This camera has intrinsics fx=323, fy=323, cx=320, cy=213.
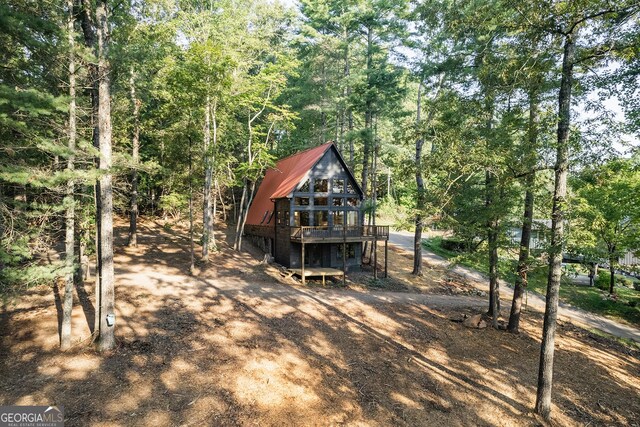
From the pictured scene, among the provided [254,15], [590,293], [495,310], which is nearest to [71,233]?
[495,310]

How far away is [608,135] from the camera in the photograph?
759 cm

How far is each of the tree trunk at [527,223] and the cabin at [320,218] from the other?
7805mm

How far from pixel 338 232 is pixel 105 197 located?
517 inches

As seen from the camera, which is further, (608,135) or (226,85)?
(226,85)

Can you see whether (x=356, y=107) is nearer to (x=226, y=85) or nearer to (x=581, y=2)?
(x=226, y=85)

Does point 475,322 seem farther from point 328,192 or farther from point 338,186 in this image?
point 338,186

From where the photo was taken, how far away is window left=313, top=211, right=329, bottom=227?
823 inches

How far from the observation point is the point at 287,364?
906 cm

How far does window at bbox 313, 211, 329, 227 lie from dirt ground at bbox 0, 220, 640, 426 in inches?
262

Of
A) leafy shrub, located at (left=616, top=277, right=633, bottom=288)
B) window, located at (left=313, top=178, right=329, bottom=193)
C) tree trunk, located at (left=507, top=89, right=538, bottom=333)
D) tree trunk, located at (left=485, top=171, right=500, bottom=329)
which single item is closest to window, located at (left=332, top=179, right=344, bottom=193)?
window, located at (left=313, top=178, right=329, bottom=193)

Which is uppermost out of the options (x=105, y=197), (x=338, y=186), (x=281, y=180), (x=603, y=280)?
(x=281, y=180)

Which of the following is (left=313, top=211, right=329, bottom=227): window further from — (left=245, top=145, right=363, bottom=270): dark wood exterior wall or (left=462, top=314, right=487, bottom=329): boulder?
(left=462, top=314, right=487, bottom=329): boulder

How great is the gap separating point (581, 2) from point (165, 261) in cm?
1967

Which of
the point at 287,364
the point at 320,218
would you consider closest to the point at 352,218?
the point at 320,218
